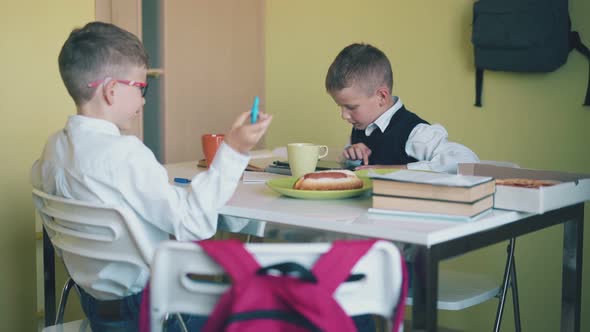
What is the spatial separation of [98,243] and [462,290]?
0.97m

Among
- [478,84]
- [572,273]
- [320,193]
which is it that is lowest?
[572,273]

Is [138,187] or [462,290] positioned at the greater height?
[138,187]

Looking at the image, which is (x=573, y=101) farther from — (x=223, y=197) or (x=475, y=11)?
(x=223, y=197)

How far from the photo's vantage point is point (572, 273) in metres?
2.00

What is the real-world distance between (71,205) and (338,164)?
0.90 m

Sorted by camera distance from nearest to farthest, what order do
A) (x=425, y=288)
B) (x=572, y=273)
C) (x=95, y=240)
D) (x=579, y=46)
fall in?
(x=425, y=288) → (x=95, y=240) → (x=572, y=273) → (x=579, y=46)

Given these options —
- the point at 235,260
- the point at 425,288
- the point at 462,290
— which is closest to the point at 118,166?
the point at 235,260

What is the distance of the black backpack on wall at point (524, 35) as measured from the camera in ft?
8.67

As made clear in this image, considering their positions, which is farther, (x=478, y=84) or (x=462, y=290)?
(x=478, y=84)

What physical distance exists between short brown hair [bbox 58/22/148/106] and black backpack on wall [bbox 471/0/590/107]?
143 centimetres

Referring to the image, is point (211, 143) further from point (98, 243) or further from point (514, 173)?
point (514, 173)

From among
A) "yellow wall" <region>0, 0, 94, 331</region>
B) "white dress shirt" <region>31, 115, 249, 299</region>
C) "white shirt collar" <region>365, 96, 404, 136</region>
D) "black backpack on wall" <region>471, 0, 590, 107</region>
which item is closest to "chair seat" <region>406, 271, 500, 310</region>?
"white shirt collar" <region>365, 96, 404, 136</region>

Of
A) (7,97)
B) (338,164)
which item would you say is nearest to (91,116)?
(338,164)

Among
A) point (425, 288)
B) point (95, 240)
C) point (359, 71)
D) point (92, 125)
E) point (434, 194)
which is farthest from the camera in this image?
point (359, 71)
